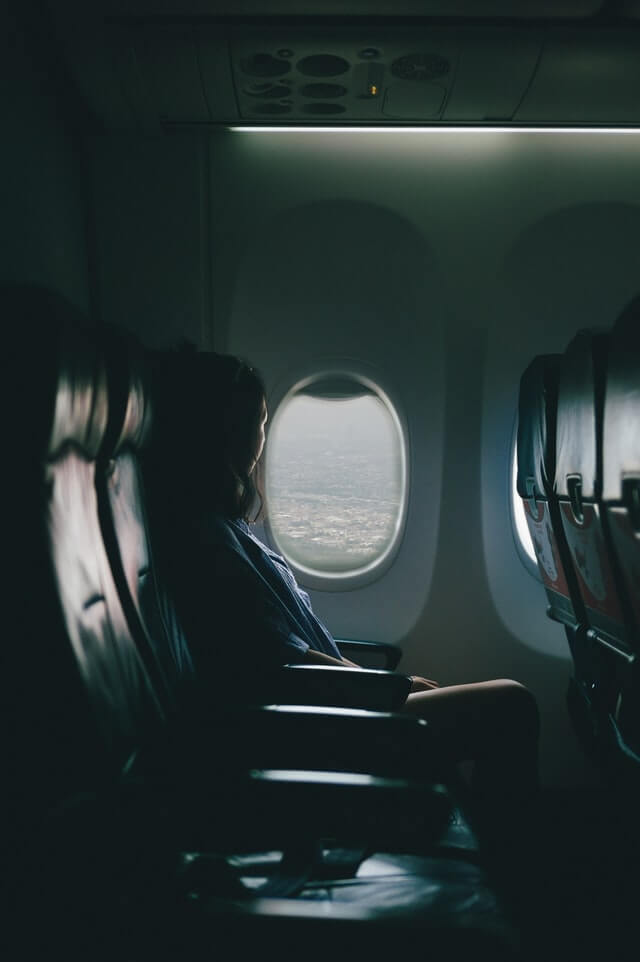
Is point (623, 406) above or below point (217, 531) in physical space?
above

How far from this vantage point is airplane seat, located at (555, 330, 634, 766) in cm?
157

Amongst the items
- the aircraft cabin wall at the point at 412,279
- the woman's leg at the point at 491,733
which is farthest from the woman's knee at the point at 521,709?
the aircraft cabin wall at the point at 412,279

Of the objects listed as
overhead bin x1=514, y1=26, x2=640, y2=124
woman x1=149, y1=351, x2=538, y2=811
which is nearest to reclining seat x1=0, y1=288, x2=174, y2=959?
woman x1=149, y1=351, x2=538, y2=811

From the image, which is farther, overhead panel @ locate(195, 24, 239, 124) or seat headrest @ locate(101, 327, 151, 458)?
overhead panel @ locate(195, 24, 239, 124)

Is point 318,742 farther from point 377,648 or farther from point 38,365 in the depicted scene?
point 38,365

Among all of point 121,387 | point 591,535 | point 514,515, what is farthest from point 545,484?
point 121,387

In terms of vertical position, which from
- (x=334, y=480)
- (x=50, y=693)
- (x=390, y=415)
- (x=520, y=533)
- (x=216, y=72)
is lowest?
(x=50, y=693)

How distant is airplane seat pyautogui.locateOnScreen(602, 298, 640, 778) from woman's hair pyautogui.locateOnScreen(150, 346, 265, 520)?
0.88 m

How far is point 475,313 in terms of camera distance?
2.80m

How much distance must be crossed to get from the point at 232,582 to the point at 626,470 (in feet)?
3.03

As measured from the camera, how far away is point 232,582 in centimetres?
177

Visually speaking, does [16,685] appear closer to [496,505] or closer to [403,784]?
[403,784]

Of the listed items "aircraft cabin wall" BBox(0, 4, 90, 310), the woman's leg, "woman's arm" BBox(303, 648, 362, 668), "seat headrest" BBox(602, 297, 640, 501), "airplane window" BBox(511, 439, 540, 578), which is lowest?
the woman's leg

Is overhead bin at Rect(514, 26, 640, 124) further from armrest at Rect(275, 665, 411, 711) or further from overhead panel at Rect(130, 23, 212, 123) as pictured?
armrest at Rect(275, 665, 411, 711)
